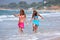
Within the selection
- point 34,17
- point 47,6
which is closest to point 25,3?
point 47,6

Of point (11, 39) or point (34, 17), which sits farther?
point (34, 17)

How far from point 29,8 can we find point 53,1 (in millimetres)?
8427

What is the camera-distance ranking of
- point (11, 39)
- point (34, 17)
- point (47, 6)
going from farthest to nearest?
1. point (47, 6)
2. point (34, 17)
3. point (11, 39)

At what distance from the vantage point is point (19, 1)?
85000 millimetres

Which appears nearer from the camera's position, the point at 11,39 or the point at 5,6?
the point at 11,39

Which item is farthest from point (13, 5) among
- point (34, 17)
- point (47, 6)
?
point (34, 17)

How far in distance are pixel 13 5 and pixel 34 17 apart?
7026 cm

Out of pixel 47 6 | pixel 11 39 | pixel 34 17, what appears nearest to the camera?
pixel 11 39

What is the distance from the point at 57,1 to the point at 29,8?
32.1 ft

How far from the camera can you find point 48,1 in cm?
8625

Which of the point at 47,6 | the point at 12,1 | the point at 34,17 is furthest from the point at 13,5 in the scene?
the point at 34,17

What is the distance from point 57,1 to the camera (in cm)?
8625

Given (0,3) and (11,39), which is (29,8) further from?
(11,39)

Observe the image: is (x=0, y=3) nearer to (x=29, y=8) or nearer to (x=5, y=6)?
(x=5, y=6)
